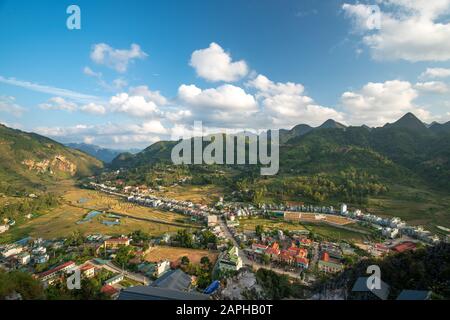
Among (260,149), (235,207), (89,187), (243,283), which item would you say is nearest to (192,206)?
(235,207)

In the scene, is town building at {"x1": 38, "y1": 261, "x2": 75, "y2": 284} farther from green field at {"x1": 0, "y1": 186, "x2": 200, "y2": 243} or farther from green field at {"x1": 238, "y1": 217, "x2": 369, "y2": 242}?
green field at {"x1": 238, "y1": 217, "x2": 369, "y2": 242}

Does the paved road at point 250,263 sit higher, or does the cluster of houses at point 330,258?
the cluster of houses at point 330,258

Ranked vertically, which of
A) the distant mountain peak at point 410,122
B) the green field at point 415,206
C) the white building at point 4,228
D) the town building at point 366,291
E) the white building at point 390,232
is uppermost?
the distant mountain peak at point 410,122

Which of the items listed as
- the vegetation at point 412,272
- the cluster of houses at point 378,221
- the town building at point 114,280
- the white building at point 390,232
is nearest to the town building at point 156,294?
the vegetation at point 412,272

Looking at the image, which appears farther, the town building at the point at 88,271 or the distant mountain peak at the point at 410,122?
the distant mountain peak at the point at 410,122

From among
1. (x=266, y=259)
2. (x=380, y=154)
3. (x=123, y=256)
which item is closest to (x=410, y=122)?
(x=380, y=154)

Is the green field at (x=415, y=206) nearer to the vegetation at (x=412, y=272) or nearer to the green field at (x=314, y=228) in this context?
the green field at (x=314, y=228)

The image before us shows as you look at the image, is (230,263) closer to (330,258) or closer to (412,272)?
(330,258)

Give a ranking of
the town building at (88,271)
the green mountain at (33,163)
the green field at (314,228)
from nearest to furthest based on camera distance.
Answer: the town building at (88,271) → the green field at (314,228) → the green mountain at (33,163)
